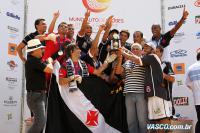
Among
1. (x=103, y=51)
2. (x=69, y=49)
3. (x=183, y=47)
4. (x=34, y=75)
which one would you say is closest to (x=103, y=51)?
(x=103, y=51)

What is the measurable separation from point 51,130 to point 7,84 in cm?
257

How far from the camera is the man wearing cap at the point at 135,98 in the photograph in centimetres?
557

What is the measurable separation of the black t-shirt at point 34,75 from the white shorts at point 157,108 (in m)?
1.75

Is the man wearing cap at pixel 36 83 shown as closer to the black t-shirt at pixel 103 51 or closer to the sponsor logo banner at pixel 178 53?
the black t-shirt at pixel 103 51

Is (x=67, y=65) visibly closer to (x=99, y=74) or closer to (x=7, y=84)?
(x=99, y=74)

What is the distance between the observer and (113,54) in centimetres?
602

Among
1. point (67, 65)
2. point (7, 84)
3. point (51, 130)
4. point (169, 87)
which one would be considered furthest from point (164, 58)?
point (7, 84)

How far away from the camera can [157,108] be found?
5406mm

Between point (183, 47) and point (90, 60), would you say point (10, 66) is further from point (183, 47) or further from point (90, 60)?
point (183, 47)

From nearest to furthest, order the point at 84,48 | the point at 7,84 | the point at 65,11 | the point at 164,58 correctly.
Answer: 1. the point at 84,48
2. the point at 164,58
3. the point at 7,84
4. the point at 65,11

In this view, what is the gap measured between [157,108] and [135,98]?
419 millimetres

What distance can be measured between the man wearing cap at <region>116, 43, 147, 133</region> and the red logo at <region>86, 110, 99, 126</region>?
1.78 feet

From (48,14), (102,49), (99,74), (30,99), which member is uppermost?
(48,14)

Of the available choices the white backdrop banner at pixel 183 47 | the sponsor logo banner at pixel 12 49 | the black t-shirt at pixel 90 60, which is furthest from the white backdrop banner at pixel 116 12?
the black t-shirt at pixel 90 60
